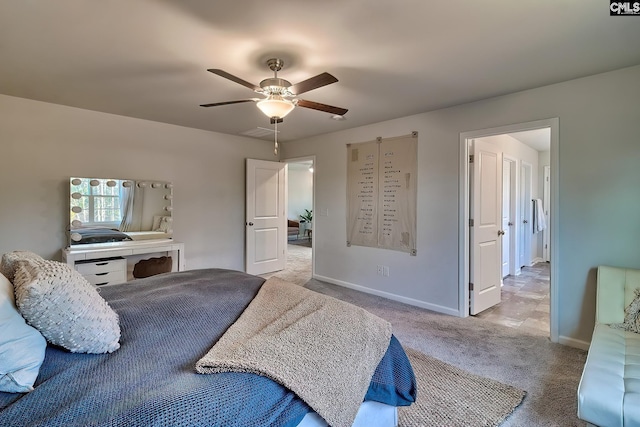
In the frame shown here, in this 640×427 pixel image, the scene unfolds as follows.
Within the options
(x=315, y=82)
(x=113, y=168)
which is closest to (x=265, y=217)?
(x=113, y=168)

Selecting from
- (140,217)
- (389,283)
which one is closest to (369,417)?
(389,283)

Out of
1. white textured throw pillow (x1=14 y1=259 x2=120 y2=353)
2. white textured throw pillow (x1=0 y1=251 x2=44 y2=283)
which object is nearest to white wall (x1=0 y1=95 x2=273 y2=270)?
white textured throw pillow (x1=0 y1=251 x2=44 y2=283)

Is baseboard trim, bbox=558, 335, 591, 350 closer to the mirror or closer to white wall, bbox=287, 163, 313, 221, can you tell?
the mirror

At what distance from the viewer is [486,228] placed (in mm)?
3566

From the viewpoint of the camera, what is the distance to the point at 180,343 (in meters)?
1.30

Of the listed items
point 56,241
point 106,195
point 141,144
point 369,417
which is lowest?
point 369,417

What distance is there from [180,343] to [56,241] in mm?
3142

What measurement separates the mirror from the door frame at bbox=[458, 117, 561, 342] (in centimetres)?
370

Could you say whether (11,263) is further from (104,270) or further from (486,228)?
(486,228)

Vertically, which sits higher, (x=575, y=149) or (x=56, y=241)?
(x=575, y=149)

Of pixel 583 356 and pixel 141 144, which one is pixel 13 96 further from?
pixel 583 356

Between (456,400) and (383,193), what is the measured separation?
256cm

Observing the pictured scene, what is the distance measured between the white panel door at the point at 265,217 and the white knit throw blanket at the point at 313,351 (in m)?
3.40

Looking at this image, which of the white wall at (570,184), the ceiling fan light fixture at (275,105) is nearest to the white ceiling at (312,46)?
the white wall at (570,184)
